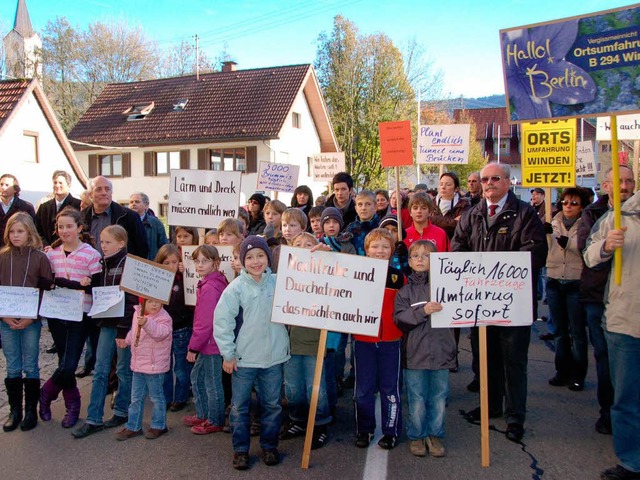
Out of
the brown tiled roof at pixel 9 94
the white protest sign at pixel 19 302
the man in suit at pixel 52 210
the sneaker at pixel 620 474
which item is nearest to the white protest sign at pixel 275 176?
the man in suit at pixel 52 210

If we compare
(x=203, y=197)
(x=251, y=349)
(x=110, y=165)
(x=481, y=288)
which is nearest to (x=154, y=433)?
(x=251, y=349)

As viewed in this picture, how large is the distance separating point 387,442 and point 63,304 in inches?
122

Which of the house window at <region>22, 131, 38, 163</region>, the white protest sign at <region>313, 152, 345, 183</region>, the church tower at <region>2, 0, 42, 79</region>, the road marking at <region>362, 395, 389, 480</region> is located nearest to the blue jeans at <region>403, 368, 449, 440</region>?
the road marking at <region>362, 395, 389, 480</region>

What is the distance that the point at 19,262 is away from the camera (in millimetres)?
4992

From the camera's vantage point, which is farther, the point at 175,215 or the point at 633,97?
the point at 175,215

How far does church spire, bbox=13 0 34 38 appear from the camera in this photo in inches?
3488

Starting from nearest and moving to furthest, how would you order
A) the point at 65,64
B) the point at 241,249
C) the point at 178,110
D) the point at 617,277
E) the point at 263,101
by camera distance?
1. the point at 617,277
2. the point at 241,249
3. the point at 263,101
4. the point at 178,110
5. the point at 65,64

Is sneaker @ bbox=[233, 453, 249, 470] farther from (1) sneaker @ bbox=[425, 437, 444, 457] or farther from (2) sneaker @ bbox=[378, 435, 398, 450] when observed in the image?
(1) sneaker @ bbox=[425, 437, 444, 457]

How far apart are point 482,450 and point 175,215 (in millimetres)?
4130

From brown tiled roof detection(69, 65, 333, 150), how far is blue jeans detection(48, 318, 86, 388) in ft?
76.9

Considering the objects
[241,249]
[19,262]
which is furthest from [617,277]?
[19,262]

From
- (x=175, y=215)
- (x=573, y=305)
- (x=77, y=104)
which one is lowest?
(x=573, y=305)

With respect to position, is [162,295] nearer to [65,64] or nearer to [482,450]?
[482,450]

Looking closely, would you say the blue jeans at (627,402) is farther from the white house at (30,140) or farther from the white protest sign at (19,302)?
the white house at (30,140)
